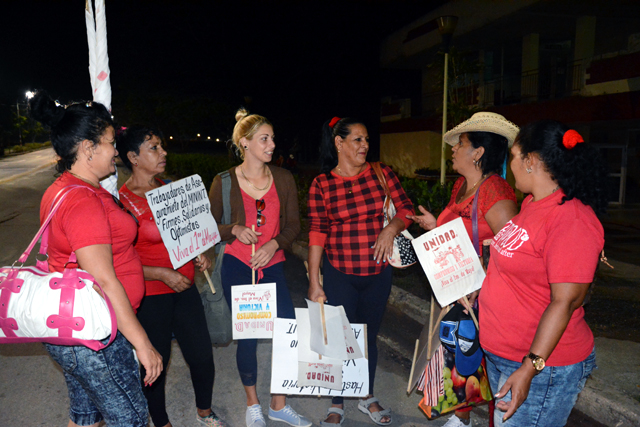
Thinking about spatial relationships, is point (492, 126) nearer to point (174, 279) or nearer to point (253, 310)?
point (253, 310)

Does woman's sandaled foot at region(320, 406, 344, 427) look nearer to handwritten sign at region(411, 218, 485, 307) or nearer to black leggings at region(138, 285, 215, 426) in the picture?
black leggings at region(138, 285, 215, 426)

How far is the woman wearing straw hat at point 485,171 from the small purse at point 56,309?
2.01m

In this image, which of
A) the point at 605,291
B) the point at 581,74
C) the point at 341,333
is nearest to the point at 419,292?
the point at 605,291

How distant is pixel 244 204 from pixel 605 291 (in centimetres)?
514

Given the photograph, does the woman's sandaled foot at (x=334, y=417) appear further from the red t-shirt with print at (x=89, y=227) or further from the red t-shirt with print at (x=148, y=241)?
the red t-shirt with print at (x=89, y=227)

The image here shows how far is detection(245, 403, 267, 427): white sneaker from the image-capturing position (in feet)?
10.8

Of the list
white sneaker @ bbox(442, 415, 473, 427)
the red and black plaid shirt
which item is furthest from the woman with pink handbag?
white sneaker @ bbox(442, 415, 473, 427)

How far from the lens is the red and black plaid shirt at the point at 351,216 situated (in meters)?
3.19

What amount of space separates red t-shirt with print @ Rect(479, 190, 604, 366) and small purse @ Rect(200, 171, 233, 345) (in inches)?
74.6

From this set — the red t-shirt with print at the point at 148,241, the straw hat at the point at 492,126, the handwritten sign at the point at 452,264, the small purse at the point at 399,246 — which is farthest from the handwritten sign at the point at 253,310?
the straw hat at the point at 492,126

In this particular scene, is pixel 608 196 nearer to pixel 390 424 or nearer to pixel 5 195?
pixel 390 424

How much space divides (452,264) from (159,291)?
1.83 meters

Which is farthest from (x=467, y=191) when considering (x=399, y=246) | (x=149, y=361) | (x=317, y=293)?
(x=149, y=361)

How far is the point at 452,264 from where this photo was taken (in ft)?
8.61
